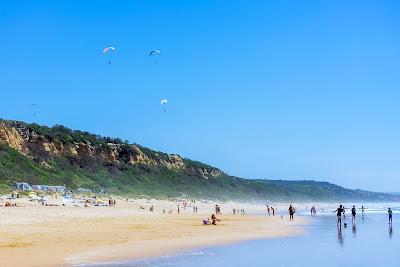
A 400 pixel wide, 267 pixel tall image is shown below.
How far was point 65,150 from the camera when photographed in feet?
285

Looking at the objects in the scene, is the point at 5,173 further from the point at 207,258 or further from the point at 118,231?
the point at 207,258

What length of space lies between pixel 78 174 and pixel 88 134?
79.7ft

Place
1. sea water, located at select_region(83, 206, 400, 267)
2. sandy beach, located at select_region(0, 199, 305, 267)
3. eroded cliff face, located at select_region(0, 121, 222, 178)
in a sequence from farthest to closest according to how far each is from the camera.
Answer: eroded cliff face, located at select_region(0, 121, 222, 178) < sandy beach, located at select_region(0, 199, 305, 267) < sea water, located at select_region(83, 206, 400, 267)

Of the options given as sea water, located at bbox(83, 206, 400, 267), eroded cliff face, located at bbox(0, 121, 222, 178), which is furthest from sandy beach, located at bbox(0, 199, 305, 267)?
eroded cliff face, located at bbox(0, 121, 222, 178)

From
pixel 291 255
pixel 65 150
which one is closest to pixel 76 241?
pixel 291 255

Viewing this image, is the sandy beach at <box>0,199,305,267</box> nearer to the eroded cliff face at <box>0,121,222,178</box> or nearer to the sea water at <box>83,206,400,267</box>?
the sea water at <box>83,206,400,267</box>

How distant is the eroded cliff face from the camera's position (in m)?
78.2

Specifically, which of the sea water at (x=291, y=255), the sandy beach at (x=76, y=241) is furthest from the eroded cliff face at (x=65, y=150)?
the sea water at (x=291, y=255)

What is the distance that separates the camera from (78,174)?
79.4m

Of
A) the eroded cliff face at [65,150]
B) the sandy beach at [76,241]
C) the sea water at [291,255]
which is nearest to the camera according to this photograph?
the sea water at [291,255]

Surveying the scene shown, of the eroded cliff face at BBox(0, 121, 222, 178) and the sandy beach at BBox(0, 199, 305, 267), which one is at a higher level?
the eroded cliff face at BBox(0, 121, 222, 178)

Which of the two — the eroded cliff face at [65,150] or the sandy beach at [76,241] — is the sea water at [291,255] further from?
the eroded cliff face at [65,150]

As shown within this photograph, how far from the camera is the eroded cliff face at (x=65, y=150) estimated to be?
78.2m

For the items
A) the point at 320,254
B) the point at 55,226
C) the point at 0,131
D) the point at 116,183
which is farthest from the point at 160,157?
the point at 320,254
